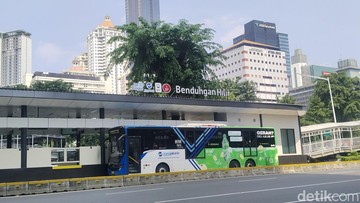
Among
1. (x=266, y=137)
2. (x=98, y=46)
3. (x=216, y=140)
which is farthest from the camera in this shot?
(x=98, y=46)

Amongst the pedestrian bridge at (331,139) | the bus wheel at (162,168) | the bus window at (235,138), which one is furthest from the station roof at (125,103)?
the pedestrian bridge at (331,139)

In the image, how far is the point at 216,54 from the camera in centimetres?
3778

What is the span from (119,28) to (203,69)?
9.18 metres

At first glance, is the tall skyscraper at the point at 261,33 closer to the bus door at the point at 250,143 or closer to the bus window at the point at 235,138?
the bus door at the point at 250,143

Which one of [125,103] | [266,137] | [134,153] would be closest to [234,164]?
[266,137]

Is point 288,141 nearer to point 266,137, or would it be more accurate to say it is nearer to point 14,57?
point 266,137

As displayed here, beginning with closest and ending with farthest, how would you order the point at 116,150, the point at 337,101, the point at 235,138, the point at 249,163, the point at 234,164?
the point at 116,150, the point at 234,164, the point at 235,138, the point at 249,163, the point at 337,101

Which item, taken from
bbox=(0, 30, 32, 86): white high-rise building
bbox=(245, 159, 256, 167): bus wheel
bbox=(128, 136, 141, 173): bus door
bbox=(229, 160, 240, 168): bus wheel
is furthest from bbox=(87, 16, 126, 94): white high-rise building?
bbox=(128, 136, 141, 173): bus door

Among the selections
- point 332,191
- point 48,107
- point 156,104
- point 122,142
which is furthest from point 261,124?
point 332,191

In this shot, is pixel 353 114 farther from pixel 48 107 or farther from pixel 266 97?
pixel 266 97

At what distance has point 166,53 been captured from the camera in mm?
32906

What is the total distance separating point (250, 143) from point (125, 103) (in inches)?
329

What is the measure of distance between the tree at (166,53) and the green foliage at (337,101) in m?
21.3

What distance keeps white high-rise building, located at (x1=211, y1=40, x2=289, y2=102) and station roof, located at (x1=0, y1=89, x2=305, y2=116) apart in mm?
98211
